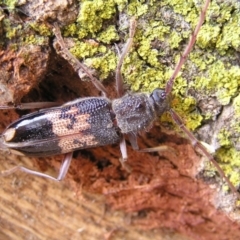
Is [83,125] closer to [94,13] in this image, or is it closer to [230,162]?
[94,13]

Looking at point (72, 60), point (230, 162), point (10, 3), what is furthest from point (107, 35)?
point (230, 162)

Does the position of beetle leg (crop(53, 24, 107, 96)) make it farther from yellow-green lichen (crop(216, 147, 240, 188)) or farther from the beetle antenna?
yellow-green lichen (crop(216, 147, 240, 188))

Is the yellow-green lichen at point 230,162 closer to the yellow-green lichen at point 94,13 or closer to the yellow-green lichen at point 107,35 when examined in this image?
the yellow-green lichen at point 107,35

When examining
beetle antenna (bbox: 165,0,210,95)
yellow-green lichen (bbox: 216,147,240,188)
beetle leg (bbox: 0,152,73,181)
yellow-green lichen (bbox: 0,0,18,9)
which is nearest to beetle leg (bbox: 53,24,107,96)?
yellow-green lichen (bbox: 0,0,18,9)

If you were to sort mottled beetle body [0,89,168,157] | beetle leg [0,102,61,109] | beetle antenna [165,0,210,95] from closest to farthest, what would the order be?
beetle antenna [165,0,210,95], beetle leg [0,102,61,109], mottled beetle body [0,89,168,157]

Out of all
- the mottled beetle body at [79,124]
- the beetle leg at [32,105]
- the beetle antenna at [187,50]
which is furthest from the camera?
the mottled beetle body at [79,124]

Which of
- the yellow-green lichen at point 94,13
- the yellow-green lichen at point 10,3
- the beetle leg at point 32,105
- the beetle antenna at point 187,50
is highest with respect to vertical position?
the yellow-green lichen at point 10,3

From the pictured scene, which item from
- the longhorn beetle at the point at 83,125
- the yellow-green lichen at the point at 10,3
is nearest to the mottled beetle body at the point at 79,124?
the longhorn beetle at the point at 83,125
